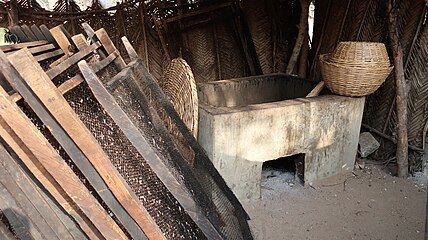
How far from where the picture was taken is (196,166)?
2365 millimetres

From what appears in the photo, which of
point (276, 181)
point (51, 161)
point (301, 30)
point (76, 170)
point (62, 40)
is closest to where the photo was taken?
point (51, 161)

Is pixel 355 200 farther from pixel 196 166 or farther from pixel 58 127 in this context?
pixel 58 127

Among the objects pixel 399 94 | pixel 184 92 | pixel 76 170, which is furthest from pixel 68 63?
pixel 399 94

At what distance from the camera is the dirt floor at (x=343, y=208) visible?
291 centimetres

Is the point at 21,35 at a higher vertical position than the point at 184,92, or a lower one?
higher

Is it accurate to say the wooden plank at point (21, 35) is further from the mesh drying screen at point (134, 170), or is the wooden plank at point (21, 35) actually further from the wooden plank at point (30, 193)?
the wooden plank at point (30, 193)

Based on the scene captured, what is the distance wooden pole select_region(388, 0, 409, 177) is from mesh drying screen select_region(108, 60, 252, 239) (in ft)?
6.65

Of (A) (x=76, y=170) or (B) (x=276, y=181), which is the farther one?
(B) (x=276, y=181)

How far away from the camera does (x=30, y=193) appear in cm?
142

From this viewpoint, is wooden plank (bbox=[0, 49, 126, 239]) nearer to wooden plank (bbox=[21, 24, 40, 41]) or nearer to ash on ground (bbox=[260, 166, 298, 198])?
wooden plank (bbox=[21, 24, 40, 41])

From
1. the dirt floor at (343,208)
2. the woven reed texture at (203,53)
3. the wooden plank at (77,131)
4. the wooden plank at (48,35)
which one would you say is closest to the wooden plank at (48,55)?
the wooden plank at (48,35)

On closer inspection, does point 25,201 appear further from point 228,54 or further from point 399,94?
point 228,54

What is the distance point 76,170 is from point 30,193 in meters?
0.19

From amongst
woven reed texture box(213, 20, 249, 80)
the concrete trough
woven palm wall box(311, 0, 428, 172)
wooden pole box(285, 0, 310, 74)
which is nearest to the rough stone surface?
woven palm wall box(311, 0, 428, 172)
